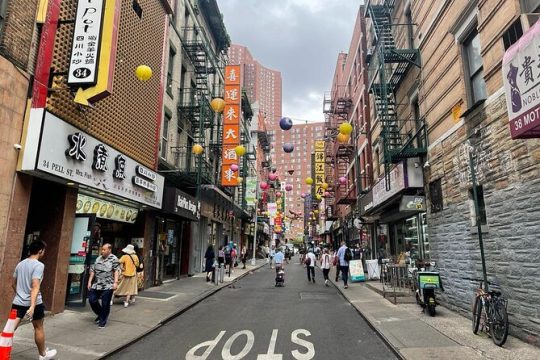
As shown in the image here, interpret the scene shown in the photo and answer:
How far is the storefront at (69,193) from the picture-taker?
8453 mm

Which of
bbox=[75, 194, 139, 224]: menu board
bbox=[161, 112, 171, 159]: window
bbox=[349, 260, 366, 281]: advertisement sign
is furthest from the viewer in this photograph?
bbox=[349, 260, 366, 281]: advertisement sign

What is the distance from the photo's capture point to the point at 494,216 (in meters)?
8.44

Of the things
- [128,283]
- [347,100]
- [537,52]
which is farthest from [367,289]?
[347,100]

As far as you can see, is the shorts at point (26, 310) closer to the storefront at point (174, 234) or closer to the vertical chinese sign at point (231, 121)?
the storefront at point (174, 234)

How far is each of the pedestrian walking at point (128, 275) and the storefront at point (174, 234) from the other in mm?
4271

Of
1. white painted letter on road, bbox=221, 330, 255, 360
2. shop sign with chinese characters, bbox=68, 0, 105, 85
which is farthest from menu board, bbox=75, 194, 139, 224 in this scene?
white painted letter on road, bbox=221, 330, 255, 360

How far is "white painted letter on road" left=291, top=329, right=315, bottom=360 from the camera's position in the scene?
22.0 ft

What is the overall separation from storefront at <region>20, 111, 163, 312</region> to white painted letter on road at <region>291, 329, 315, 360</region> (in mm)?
5908

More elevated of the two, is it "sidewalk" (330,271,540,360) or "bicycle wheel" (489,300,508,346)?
"bicycle wheel" (489,300,508,346)

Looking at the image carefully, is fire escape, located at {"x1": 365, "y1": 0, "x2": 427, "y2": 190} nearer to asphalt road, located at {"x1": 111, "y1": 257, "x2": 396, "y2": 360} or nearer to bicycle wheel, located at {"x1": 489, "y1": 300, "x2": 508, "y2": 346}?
asphalt road, located at {"x1": 111, "y1": 257, "x2": 396, "y2": 360}

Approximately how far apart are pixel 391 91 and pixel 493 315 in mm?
10828

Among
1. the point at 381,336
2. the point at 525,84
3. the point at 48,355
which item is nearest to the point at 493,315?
the point at 381,336

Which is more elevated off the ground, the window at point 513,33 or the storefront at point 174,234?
the window at point 513,33

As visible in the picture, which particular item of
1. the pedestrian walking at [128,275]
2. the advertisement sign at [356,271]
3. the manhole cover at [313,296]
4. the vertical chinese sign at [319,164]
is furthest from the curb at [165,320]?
the vertical chinese sign at [319,164]
